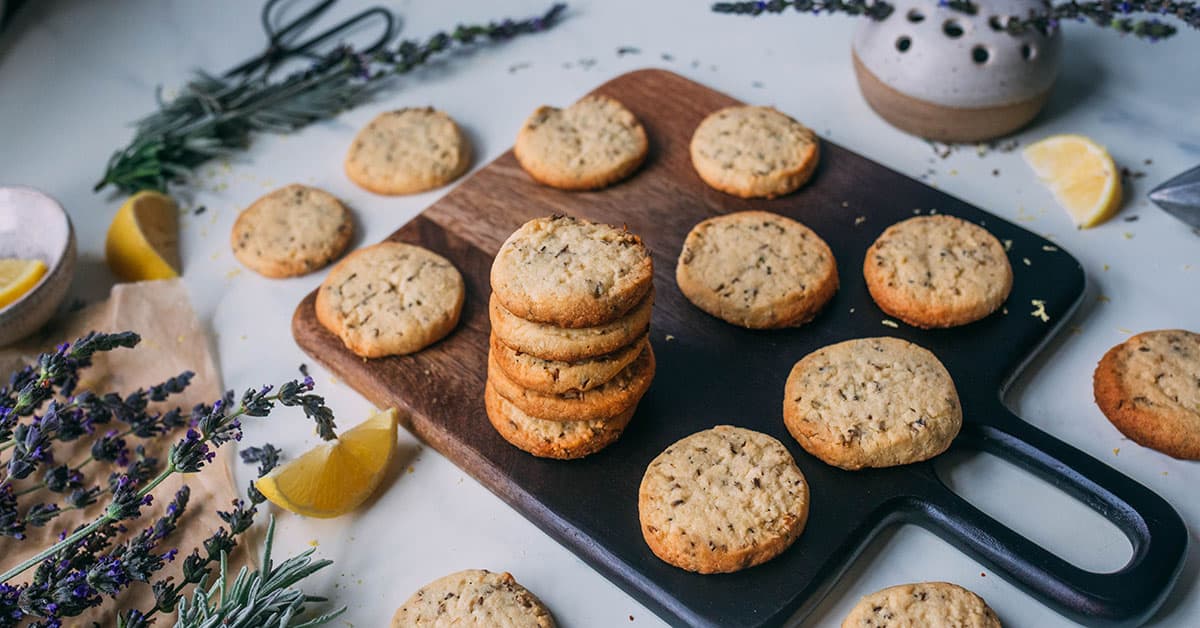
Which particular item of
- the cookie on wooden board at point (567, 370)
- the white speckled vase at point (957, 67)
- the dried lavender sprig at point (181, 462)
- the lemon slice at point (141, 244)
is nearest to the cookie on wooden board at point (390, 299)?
the dried lavender sprig at point (181, 462)

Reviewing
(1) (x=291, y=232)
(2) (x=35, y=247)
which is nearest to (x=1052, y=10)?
(1) (x=291, y=232)

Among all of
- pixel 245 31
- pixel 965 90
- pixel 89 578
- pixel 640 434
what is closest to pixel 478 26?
pixel 245 31

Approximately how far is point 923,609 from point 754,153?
1.68 meters

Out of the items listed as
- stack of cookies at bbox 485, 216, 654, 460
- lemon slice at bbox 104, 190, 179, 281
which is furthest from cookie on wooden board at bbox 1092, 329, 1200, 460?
lemon slice at bbox 104, 190, 179, 281

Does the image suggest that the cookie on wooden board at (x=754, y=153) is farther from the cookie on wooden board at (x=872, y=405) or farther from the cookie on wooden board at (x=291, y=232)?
the cookie on wooden board at (x=291, y=232)

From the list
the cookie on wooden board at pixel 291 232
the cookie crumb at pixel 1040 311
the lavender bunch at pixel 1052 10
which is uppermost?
the lavender bunch at pixel 1052 10

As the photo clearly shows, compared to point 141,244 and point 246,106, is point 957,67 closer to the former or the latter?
point 246,106

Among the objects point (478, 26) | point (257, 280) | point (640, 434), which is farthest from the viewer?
point (478, 26)

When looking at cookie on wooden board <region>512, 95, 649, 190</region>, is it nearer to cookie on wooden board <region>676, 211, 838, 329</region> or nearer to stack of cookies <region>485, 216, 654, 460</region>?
cookie on wooden board <region>676, 211, 838, 329</region>

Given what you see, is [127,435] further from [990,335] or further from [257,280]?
[990,335]

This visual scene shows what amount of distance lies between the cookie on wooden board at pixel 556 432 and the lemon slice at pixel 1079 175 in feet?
5.93

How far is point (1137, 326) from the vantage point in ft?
10.7

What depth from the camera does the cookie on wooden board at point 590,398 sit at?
2.71 metres

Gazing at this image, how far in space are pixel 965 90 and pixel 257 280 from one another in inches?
101
